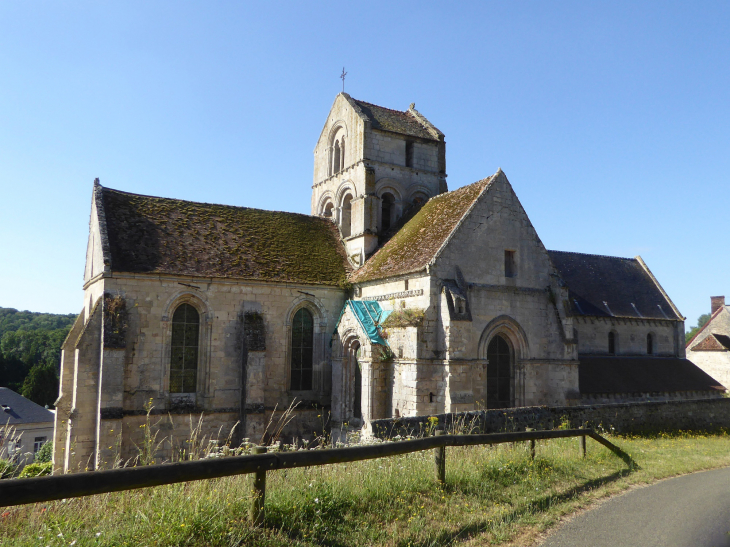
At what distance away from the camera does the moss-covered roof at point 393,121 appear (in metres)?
25.0

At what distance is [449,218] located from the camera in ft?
62.9

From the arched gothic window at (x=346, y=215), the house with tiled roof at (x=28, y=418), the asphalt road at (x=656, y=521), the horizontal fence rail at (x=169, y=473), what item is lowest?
the house with tiled roof at (x=28, y=418)

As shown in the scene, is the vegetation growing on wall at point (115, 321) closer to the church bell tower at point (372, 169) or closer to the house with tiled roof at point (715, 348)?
the church bell tower at point (372, 169)

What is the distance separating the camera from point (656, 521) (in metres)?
7.64

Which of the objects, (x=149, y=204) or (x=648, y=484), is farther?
(x=149, y=204)

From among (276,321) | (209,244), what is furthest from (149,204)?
(276,321)

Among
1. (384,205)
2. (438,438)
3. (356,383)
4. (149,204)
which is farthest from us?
(384,205)

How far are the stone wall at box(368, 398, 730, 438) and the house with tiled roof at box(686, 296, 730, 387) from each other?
1728 cm

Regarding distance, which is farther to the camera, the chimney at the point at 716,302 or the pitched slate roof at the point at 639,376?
the chimney at the point at 716,302

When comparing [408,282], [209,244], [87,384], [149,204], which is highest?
[149,204]

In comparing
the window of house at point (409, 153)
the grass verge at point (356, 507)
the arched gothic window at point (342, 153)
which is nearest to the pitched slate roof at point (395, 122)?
the window of house at point (409, 153)

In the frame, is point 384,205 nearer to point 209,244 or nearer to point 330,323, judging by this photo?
point 330,323

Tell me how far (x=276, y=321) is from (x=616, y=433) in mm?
11943

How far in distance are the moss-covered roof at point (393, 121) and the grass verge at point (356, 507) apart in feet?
59.4
